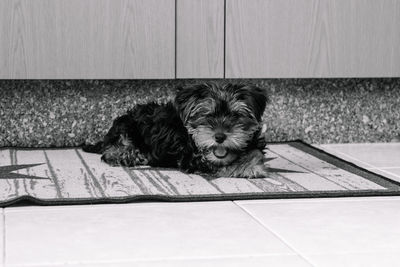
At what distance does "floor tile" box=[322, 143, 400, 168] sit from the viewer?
3301 mm

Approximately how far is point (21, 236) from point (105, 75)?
1.47 meters

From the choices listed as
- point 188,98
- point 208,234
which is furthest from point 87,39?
point 208,234

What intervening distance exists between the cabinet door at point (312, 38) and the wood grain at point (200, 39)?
0.15 feet

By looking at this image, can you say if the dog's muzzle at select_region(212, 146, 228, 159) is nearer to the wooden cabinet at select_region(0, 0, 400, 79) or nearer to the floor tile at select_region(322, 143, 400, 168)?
the wooden cabinet at select_region(0, 0, 400, 79)

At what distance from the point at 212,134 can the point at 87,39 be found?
0.84m

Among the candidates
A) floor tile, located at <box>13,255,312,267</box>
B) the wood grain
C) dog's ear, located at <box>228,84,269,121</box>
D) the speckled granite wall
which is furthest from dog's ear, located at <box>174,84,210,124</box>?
floor tile, located at <box>13,255,312,267</box>

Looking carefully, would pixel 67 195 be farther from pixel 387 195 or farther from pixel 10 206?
pixel 387 195

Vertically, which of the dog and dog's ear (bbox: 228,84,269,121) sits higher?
dog's ear (bbox: 228,84,269,121)

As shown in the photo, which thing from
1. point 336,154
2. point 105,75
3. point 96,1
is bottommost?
point 336,154

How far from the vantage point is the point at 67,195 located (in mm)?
2447

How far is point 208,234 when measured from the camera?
78.9 inches

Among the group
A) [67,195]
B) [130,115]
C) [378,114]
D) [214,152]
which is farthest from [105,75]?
[378,114]

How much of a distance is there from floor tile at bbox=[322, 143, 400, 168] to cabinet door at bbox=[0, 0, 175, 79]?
94cm

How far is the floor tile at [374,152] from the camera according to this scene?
3.30 metres
